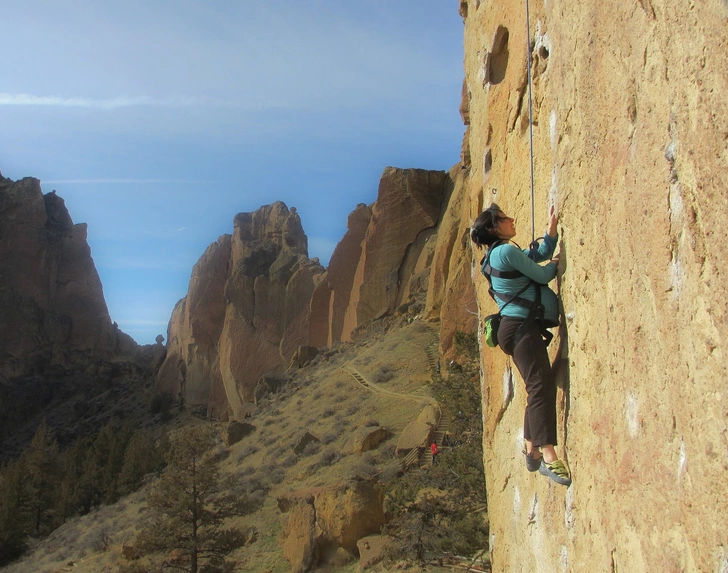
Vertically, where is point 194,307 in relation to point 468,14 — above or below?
above

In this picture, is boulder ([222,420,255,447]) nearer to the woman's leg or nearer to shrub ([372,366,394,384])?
shrub ([372,366,394,384])

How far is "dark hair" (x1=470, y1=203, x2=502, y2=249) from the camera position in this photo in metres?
3.67

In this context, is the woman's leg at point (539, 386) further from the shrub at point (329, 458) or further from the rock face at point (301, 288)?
the rock face at point (301, 288)

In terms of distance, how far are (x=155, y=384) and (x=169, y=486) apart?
42.7 meters

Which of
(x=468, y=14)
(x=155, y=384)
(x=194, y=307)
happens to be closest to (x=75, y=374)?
(x=155, y=384)

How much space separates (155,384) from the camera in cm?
5759

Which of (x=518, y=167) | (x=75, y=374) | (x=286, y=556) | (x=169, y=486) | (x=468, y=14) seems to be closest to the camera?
(x=518, y=167)

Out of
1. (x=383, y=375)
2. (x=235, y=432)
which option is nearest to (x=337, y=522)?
(x=383, y=375)

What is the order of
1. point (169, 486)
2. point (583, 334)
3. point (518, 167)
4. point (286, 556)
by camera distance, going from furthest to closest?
point (169, 486), point (286, 556), point (518, 167), point (583, 334)

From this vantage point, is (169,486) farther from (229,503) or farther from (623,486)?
(623,486)

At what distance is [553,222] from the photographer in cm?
341

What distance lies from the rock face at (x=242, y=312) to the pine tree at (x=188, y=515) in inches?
1049

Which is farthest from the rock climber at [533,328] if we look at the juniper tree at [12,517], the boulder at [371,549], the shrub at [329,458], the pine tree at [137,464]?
the pine tree at [137,464]

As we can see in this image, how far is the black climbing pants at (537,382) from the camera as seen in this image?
3.26 metres
